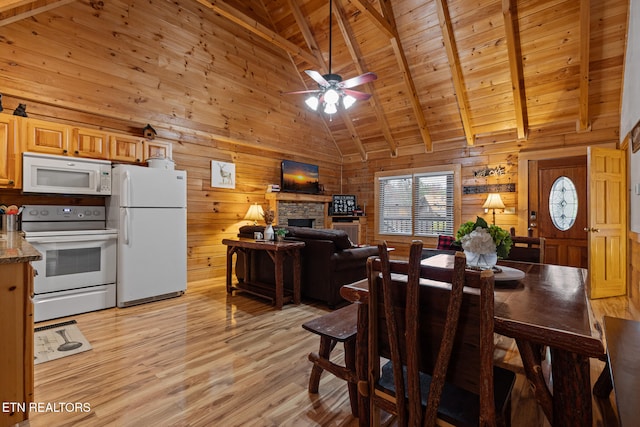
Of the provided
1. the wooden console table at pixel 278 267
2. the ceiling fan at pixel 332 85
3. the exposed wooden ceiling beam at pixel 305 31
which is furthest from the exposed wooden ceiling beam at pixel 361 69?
the wooden console table at pixel 278 267

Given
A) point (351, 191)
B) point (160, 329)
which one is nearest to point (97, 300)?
point (160, 329)


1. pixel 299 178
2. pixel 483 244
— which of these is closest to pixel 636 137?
pixel 483 244

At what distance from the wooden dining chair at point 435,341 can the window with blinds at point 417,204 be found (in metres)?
5.52

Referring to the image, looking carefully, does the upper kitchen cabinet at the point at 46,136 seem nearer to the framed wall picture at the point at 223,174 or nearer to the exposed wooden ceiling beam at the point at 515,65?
the framed wall picture at the point at 223,174

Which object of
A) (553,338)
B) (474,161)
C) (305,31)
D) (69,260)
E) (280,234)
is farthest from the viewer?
(474,161)

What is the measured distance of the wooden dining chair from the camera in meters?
1.01

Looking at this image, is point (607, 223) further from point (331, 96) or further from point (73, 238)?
point (73, 238)

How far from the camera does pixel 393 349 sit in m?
1.19

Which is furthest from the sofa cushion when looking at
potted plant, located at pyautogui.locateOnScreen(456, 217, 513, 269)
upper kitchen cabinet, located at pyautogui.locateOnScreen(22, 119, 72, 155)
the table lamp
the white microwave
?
the table lamp

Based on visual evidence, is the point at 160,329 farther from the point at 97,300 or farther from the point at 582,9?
the point at 582,9

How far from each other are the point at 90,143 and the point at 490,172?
642cm

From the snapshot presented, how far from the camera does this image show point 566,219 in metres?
5.12

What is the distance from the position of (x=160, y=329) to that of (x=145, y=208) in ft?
5.08

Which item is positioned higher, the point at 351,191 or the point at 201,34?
the point at 201,34
